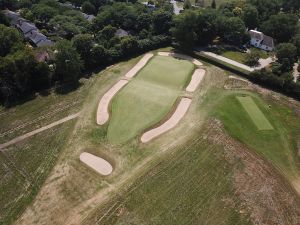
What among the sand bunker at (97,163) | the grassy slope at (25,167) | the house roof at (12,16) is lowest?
the grassy slope at (25,167)

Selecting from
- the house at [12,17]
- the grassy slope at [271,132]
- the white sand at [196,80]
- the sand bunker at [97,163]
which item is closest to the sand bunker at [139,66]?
the white sand at [196,80]

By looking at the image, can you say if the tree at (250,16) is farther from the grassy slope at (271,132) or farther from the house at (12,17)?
the house at (12,17)

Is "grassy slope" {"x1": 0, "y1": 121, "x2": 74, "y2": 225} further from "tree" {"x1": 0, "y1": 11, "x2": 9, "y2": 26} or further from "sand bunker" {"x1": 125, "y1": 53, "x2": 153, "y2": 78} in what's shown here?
"tree" {"x1": 0, "y1": 11, "x2": 9, "y2": 26}

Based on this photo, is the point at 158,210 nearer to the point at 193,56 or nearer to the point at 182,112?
the point at 182,112

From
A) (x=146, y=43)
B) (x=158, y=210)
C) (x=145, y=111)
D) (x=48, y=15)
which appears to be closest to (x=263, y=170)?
(x=158, y=210)

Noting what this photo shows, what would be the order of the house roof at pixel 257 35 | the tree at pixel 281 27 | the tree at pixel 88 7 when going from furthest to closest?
the tree at pixel 88 7, the tree at pixel 281 27, the house roof at pixel 257 35

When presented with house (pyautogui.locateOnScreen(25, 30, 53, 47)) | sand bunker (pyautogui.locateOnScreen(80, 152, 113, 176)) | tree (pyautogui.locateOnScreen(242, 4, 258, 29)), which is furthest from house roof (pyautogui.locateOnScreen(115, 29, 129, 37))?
sand bunker (pyautogui.locateOnScreen(80, 152, 113, 176))
